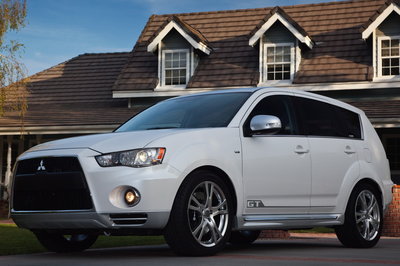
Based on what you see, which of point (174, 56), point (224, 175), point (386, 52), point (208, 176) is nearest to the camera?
point (208, 176)

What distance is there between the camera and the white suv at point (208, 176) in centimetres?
731

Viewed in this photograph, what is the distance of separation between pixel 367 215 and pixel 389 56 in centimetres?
1377

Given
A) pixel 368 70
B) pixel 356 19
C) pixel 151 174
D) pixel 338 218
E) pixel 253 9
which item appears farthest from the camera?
pixel 253 9

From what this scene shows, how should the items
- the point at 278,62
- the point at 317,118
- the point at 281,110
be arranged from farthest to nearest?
the point at 278,62, the point at 317,118, the point at 281,110

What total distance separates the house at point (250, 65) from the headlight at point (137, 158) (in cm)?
1361

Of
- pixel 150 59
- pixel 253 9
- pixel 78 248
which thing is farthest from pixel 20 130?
pixel 78 248

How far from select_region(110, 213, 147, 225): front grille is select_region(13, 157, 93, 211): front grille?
27 centimetres

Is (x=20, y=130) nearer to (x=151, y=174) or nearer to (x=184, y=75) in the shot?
(x=184, y=75)

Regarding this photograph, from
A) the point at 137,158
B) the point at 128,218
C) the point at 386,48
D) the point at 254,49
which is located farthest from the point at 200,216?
the point at 254,49

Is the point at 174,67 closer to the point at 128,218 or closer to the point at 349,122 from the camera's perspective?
the point at 349,122

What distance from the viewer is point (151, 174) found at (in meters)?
7.23

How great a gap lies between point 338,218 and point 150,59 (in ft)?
57.7

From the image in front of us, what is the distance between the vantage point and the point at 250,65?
24391 mm

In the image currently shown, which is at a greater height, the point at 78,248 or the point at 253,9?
the point at 253,9
